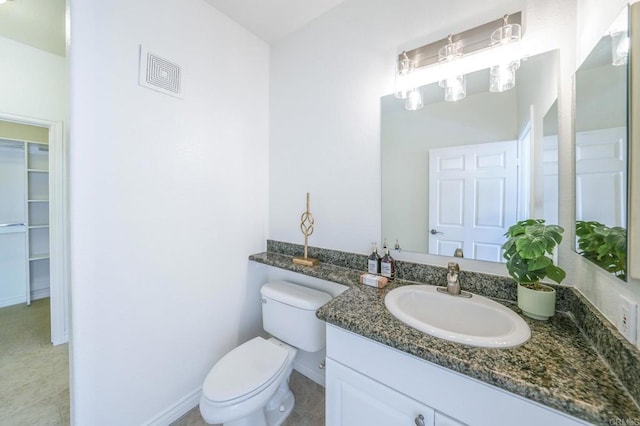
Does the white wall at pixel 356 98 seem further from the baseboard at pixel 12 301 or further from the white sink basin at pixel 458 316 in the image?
the baseboard at pixel 12 301

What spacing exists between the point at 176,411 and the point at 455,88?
234 centimetres

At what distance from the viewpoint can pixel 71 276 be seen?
41.3 inches

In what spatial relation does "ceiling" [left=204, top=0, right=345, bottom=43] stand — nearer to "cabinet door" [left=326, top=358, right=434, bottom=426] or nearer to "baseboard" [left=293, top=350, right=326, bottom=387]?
"cabinet door" [left=326, top=358, right=434, bottom=426]

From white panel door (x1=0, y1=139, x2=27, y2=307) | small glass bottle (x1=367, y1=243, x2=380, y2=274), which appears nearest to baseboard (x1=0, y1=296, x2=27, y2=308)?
white panel door (x1=0, y1=139, x2=27, y2=307)

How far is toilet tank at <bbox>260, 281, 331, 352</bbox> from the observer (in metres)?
1.34

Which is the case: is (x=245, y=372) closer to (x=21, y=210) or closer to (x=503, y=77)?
(x=503, y=77)

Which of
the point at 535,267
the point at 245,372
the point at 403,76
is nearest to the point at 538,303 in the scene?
the point at 535,267

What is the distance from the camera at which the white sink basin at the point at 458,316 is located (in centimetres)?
74

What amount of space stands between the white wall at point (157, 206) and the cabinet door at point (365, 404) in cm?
99

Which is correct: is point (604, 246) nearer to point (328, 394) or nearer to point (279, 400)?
point (328, 394)

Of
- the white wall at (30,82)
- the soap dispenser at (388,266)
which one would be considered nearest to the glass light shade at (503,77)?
the soap dispenser at (388,266)

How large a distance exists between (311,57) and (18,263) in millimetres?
3972

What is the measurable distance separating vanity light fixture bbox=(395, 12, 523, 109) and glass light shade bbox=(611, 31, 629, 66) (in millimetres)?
387

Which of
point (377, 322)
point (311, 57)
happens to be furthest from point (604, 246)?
point (311, 57)
